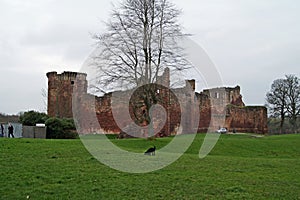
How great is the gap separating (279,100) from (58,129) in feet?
121

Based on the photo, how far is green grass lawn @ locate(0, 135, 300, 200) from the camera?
1220 centimetres

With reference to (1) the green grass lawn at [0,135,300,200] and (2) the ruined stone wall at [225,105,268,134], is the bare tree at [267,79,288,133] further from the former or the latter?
(1) the green grass lawn at [0,135,300,200]

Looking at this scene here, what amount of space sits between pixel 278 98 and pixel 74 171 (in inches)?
2056

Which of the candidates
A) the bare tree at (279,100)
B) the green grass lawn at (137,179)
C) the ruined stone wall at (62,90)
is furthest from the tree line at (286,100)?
the green grass lawn at (137,179)

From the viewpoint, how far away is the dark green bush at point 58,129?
36562 millimetres

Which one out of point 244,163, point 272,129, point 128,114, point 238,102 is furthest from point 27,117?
point 272,129

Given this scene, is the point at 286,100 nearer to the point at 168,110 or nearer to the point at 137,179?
the point at 168,110

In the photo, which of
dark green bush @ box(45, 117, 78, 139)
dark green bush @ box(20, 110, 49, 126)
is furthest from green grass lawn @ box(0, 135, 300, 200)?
dark green bush @ box(20, 110, 49, 126)

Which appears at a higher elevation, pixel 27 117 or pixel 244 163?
pixel 27 117

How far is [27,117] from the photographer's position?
41156 millimetres

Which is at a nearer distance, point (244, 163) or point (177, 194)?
point (177, 194)

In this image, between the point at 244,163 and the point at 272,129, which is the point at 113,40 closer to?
the point at 244,163

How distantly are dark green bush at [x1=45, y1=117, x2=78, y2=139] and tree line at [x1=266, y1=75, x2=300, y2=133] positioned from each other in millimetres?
35582

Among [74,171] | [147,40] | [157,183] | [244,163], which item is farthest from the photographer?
[147,40]
